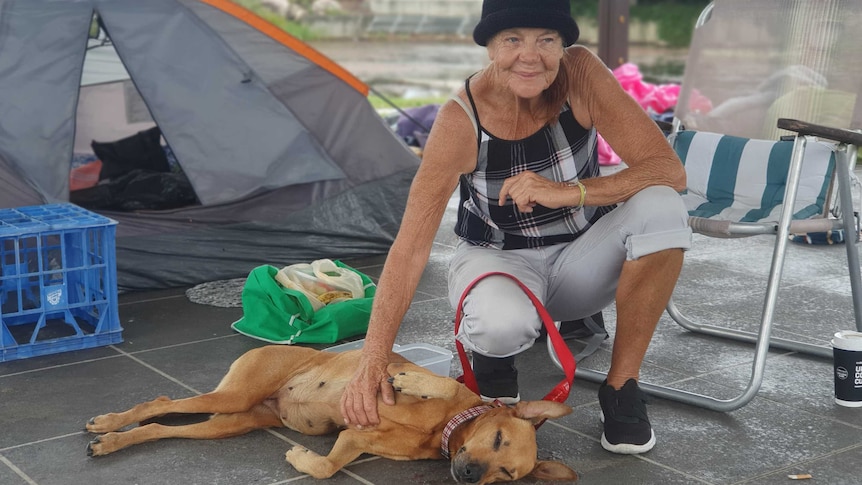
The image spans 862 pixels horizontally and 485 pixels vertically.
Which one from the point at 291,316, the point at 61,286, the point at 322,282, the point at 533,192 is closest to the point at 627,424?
the point at 533,192

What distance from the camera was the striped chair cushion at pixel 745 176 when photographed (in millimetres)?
3309

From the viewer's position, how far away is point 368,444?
8.15 ft

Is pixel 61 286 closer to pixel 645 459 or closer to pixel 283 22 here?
pixel 645 459

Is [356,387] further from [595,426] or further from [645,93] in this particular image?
[645,93]

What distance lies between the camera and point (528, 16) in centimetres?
252

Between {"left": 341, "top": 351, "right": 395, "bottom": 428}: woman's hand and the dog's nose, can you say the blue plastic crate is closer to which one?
{"left": 341, "top": 351, "right": 395, "bottom": 428}: woman's hand

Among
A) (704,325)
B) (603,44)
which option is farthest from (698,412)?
(603,44)

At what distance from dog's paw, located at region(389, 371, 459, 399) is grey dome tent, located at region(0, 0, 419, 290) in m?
2.38

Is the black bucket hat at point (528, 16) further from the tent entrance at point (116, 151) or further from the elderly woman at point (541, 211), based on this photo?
the tent entrance at point (116, 151)

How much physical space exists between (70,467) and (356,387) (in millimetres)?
789

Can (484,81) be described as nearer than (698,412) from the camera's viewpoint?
Yes

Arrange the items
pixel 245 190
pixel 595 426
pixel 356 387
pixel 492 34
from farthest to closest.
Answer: pixel 245 190 < pixel 595 426 < pixel 492 34 < pixel 356 387

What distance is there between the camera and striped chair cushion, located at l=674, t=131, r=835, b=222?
3.31 m

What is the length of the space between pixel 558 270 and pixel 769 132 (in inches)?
62.4
